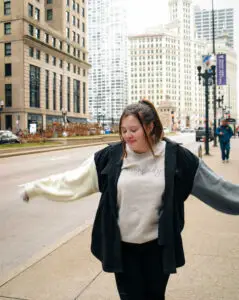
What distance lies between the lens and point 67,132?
4253 centimetres

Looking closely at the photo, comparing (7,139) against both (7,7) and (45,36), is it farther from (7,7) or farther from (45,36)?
(45,36)

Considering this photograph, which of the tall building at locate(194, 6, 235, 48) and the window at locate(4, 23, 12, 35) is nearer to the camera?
the window at locate(4, 23, 12, 35)

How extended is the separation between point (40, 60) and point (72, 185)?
66559mm

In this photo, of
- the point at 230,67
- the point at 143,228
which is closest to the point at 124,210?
the point at 143,228

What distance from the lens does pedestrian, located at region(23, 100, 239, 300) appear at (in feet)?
7.71

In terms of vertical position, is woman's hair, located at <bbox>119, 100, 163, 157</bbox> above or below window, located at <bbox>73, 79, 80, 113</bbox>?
below

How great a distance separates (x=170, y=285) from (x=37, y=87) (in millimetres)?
64344

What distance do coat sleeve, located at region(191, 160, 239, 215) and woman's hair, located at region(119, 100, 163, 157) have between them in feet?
1.15

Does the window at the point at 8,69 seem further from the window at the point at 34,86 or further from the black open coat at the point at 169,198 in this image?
the black open coat at the point at 169,198

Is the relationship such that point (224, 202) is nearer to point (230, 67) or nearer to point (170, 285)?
point (170, 285)

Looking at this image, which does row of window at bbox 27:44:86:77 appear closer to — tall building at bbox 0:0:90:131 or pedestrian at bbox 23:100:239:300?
tall building at bbox 0:0:90:131

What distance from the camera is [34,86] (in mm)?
64438

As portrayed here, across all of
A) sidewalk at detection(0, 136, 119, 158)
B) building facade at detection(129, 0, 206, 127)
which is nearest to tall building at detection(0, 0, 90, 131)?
sidewalk at detection(0, 136, 119, 158)

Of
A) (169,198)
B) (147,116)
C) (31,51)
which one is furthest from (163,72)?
(169,198)
